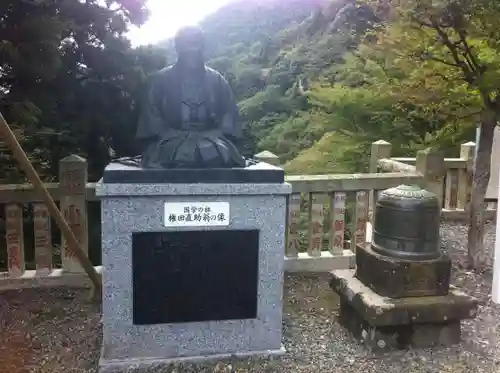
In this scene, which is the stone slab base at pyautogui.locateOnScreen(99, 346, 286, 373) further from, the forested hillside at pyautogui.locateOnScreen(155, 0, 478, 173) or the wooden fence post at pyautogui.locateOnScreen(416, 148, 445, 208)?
the wooden fence post at pyautogui.locateOnScreen(416, 148, 445, 208)

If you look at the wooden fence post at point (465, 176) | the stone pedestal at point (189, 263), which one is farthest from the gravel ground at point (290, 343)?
the wooden fence post at point (465, 176)

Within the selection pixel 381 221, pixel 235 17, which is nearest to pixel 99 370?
pixel 381 221

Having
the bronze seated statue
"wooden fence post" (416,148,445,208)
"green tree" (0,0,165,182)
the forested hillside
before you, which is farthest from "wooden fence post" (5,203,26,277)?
"wooden fence post" (416,148,445,208)

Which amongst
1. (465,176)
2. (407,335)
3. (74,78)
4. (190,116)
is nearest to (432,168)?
(465,176)

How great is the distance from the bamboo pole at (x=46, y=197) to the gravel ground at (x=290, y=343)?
0.28 m

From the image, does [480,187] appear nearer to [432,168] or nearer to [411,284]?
[432,168]

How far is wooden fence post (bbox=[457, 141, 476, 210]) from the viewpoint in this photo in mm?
7586

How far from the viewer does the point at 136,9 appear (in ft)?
21.1

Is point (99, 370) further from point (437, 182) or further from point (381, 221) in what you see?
point (437, 182)

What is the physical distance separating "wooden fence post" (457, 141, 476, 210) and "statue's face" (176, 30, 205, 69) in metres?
5.38

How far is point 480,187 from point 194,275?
3.35 metres

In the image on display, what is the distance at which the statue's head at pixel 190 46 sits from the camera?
345 cm

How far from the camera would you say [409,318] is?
367cm

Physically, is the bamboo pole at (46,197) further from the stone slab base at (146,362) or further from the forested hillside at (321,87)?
the forested hillside at (321,87)
